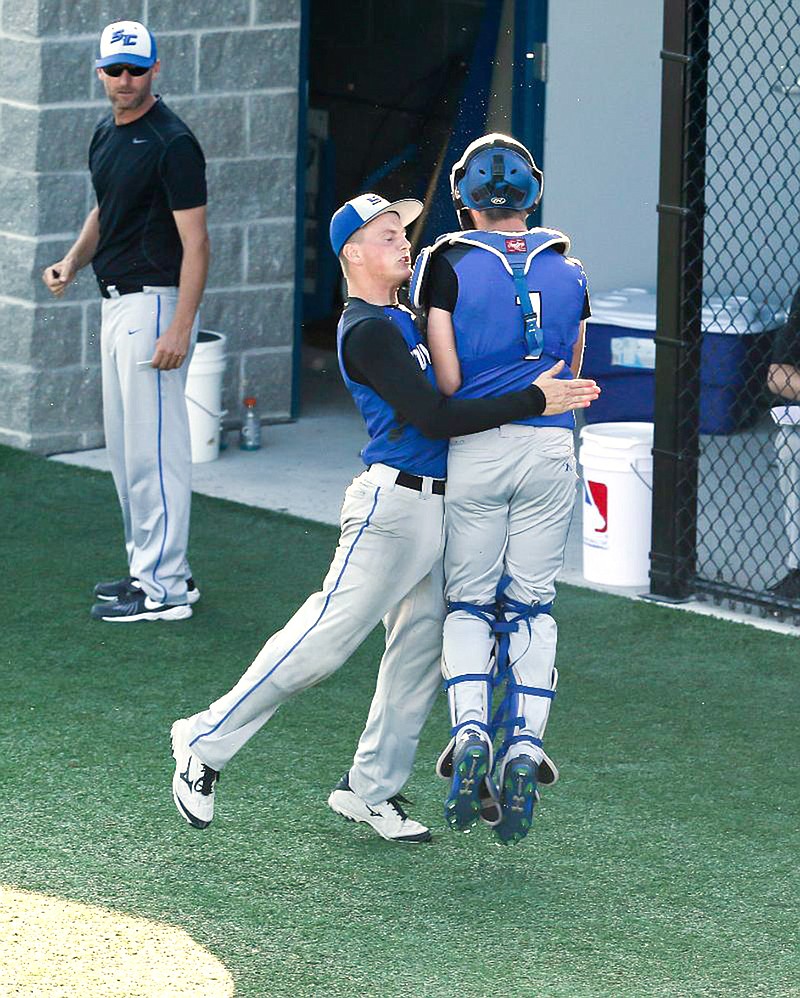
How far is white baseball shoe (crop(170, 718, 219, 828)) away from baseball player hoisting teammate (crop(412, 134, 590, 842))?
0.60 metres

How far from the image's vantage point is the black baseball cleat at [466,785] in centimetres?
473

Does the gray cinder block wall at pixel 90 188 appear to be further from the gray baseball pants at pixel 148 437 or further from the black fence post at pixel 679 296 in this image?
the black fence post at pixel 679 296

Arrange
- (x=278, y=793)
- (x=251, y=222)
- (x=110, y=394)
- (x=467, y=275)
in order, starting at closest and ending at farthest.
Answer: (x=467, y=275), (x=278, y=793), (x=110, y=394), (x=251, y=222)

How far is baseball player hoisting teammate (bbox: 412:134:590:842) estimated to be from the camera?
484cm

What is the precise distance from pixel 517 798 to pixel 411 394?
1009mm

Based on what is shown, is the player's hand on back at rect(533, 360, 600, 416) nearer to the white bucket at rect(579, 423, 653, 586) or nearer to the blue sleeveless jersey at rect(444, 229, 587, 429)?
the blue sleeveless jersey at rect(444, 229, 587, 429)

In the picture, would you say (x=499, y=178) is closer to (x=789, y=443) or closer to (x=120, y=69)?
(x=120, y=69)

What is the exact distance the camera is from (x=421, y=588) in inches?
200

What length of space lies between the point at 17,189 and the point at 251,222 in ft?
4.37

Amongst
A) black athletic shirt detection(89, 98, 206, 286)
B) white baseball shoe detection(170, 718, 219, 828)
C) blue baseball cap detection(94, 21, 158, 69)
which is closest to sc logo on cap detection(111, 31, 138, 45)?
blue baseball cap detection(94, 21, 158, 69)

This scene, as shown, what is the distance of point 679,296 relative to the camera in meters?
7.43

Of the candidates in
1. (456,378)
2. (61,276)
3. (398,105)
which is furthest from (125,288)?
(398,105)

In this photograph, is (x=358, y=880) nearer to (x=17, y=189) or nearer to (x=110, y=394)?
(x=110, y=394)

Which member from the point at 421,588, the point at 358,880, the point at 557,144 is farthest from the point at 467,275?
the point at 557,144
